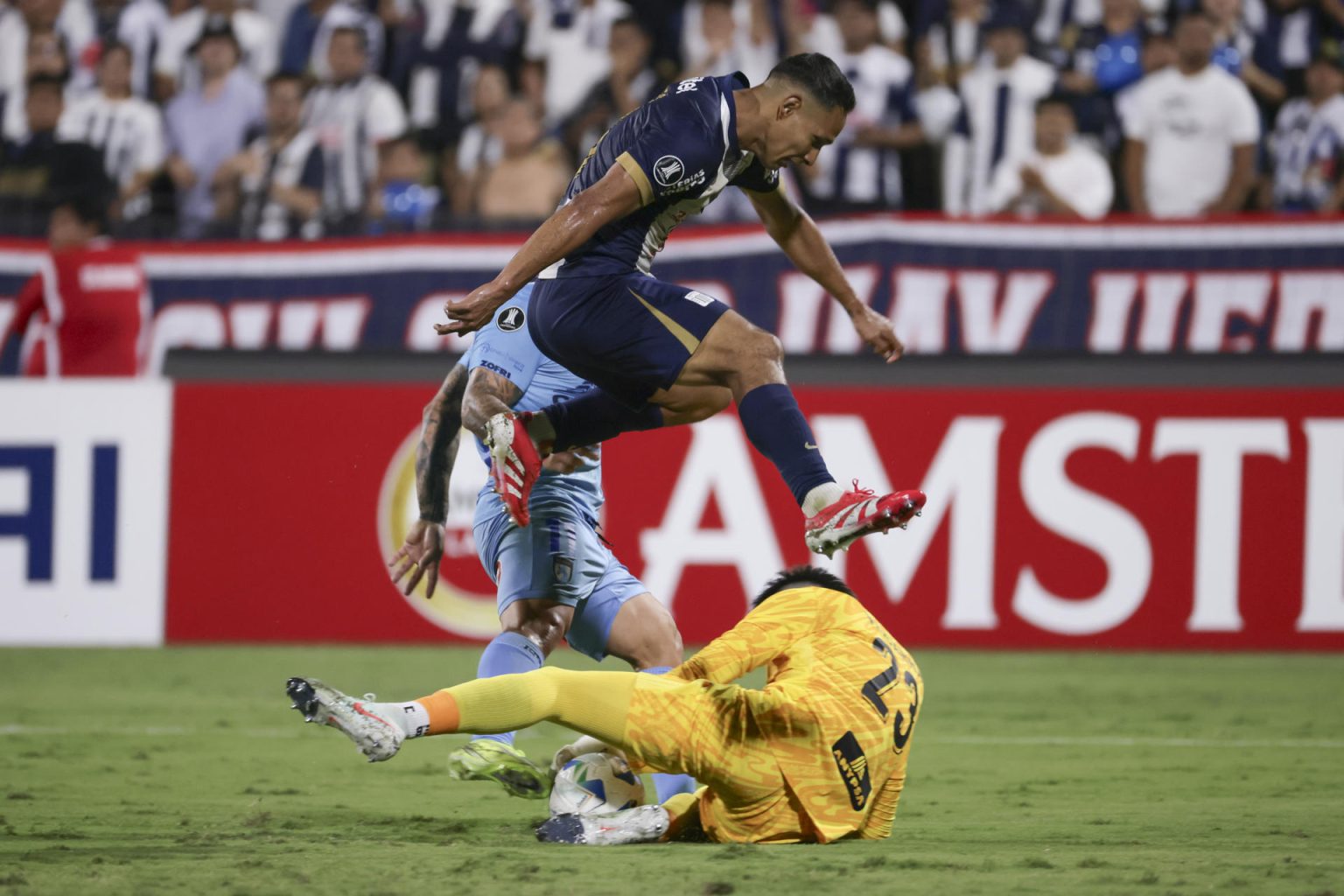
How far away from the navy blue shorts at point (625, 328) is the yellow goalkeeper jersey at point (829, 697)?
90 cm

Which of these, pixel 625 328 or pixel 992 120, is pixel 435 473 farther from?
pixel 992 120

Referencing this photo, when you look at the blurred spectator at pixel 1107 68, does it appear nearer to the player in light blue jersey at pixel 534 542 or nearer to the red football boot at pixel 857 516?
the player in light blue jersey at pixel 534 542

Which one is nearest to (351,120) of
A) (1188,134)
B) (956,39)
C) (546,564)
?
(956,39)

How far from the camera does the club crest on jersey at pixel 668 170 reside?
5871 mm

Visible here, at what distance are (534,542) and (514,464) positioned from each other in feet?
1.26

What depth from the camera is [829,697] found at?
519 centimetres

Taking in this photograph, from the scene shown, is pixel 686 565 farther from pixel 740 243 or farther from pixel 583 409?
pixel 583 409

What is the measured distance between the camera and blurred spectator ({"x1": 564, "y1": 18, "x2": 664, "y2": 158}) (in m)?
13.6

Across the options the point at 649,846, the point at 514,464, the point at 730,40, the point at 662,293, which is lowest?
the point at 649,846

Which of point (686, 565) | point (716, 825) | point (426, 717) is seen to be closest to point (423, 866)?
point (426, 717)

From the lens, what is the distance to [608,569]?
641 cm

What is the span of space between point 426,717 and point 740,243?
23.1ft

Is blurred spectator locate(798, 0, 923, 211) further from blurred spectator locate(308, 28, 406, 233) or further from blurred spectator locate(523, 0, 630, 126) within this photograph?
blurred spectator locate(308, 28, 406, 233)

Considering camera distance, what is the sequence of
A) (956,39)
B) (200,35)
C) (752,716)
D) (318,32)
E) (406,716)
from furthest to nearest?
(318,32), (200,35), (956,39), (752,716), (406,716)
